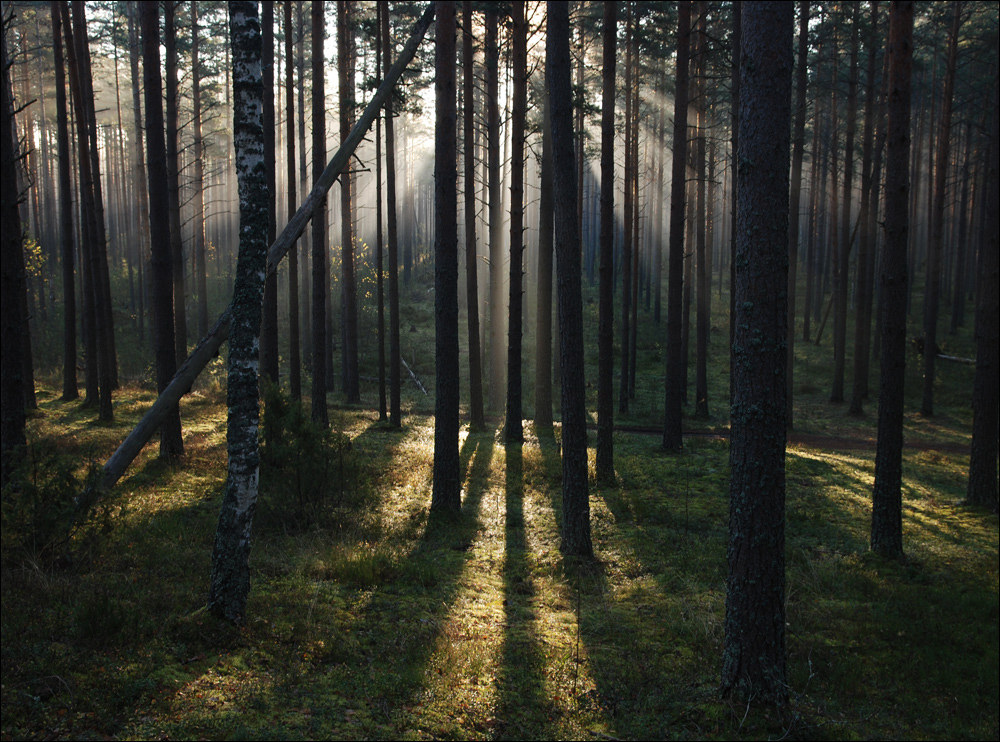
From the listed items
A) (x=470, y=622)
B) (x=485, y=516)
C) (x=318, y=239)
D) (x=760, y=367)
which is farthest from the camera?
(x=318, y=239)

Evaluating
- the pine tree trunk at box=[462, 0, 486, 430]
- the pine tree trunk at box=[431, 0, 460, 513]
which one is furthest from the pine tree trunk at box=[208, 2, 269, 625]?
the pine tree trunk at box=[462, 0, 486, 430]

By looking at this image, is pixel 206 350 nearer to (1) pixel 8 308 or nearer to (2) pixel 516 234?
(1) pixel 8 308

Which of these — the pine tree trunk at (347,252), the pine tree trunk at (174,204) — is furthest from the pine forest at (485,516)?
the pine tree trunk at (347,252)

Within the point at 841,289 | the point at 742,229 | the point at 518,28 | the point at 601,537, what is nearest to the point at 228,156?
the point at 518,28

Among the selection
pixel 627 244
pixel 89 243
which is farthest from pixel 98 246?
pixel 627 244

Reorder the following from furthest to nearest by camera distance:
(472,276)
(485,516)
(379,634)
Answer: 1. (472,276)
2. (485,516)
3. (379,634)

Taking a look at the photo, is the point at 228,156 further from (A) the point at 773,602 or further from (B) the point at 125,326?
(A) the point at 773,602

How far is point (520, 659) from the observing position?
543 centimetres

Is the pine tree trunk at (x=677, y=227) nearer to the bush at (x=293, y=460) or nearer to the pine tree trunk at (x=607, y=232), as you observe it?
the pine tree trunk at (x=607, y=232)

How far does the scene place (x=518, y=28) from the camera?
15.4 meters

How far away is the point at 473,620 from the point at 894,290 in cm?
721

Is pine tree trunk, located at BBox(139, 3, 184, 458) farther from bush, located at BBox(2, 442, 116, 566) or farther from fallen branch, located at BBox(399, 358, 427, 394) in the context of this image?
fallen branch, located at BBox(399, 358, 427, 394)

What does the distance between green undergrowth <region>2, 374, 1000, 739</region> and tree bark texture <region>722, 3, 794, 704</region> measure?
0.55 meters

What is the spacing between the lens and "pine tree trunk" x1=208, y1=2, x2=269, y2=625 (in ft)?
16.3
